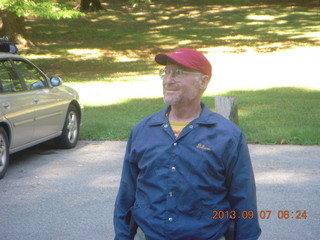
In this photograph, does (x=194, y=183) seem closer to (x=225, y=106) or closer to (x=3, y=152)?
(x=3, y=152)

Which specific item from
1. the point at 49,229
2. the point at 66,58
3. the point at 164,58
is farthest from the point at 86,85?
the point at 164,58

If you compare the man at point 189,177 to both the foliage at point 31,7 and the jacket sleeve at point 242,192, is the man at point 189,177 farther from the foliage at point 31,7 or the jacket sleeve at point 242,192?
the foliage at point 31,7

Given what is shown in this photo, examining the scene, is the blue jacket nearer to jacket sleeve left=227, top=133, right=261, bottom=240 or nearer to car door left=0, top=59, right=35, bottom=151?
jacket sleeve left=227, top=133, right=261, bottom=240

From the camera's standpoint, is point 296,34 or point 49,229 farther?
point 296,34

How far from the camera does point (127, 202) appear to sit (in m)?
3.18

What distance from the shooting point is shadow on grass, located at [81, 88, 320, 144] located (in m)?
10.7

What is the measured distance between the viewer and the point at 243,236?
3.02m

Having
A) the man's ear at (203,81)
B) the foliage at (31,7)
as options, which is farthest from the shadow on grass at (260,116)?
the man's ear at (203,81)

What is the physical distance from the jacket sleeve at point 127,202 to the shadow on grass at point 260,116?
7.26 metres

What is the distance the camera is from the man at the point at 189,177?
9.68ft

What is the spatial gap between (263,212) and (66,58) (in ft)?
73.9

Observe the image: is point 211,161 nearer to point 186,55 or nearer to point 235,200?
point 235,200

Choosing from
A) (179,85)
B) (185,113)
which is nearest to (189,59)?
(179,85)

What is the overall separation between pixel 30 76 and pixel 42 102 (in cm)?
45
